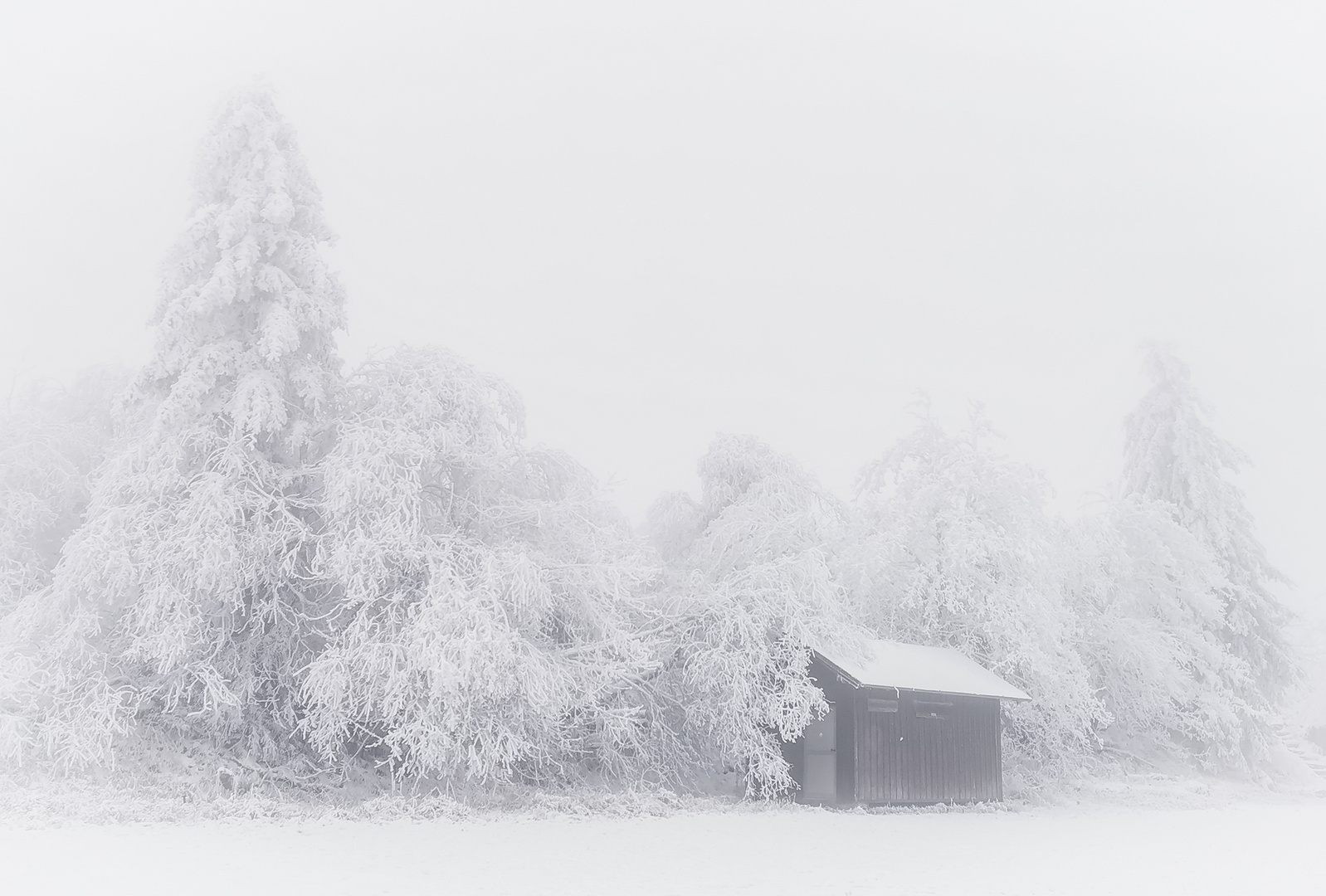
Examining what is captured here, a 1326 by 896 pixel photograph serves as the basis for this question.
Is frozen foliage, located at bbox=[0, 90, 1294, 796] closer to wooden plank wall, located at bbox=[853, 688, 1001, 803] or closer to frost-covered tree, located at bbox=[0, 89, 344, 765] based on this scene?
frost-covered tree, located at bbox=[0, 89, 344, 765]

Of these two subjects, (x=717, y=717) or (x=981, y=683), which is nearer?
(x=717, y=717)

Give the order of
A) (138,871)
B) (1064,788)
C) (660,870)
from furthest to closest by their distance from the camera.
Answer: (1064,788) < (660,870) < (138,871)

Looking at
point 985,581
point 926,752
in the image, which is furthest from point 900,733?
point 985,581

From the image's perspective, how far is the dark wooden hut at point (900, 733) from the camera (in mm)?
19875

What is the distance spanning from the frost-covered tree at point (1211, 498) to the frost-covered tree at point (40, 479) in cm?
3111

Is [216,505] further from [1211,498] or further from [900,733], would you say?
[1211,498]

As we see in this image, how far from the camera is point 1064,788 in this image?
82.1 feet

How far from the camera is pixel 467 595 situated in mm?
15898

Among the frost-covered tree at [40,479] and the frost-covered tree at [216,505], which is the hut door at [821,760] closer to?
the frost-covered tree at [216,505]

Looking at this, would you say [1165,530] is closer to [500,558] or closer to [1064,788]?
[1064,788]

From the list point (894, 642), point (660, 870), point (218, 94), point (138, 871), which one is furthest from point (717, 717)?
point (218, 94)

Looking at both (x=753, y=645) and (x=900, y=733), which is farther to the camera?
(x=900, y=733)

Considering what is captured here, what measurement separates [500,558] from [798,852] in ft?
23.1

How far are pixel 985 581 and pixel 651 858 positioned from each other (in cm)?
1500
